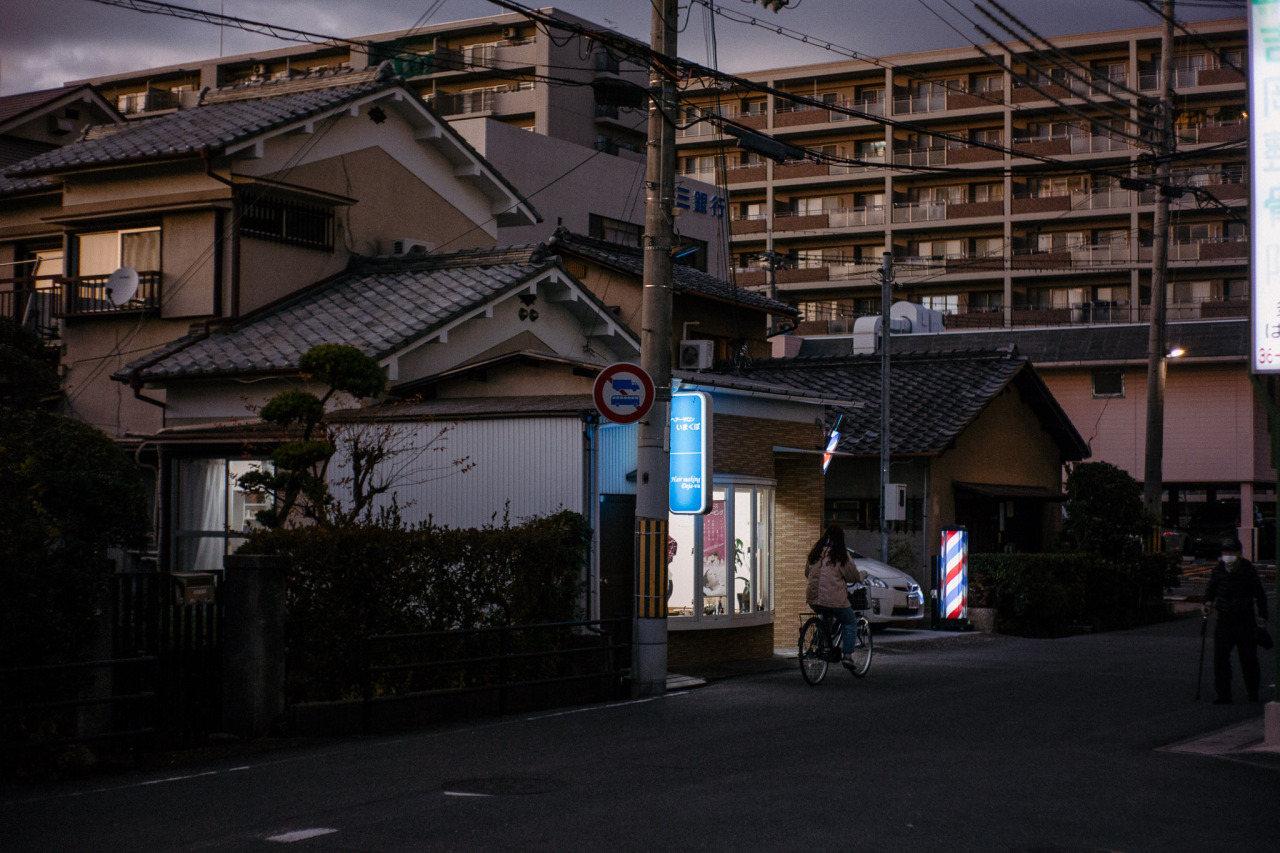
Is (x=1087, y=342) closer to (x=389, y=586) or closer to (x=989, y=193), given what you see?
(x=989, y=193)

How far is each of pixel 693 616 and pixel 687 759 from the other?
7.32 metres

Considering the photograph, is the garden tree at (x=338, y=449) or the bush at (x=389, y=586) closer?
the bush at (x=389, y=586)

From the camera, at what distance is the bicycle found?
15656mm

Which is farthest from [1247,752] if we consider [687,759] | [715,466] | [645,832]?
[715,466]

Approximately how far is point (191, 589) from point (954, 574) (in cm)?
1642

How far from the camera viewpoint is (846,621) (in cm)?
1619

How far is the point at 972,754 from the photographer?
10.6 m

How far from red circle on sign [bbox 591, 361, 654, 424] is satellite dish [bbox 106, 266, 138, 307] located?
1102 cm

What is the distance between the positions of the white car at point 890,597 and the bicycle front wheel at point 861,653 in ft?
20.7

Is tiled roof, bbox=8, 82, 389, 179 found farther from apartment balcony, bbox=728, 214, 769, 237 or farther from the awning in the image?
apartment balcony, bbox=728, 214, 769, 237

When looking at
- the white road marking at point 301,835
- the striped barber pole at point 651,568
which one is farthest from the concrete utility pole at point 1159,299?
the white road marking at point 301,835

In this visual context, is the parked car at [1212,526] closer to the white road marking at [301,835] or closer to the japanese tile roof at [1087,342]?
the japanese tile roof at [1087,342]

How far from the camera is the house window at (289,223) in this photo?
22.1 m

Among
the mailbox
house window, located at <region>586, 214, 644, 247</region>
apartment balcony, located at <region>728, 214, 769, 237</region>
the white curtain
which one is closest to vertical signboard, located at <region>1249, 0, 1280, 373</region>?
the mailbox
